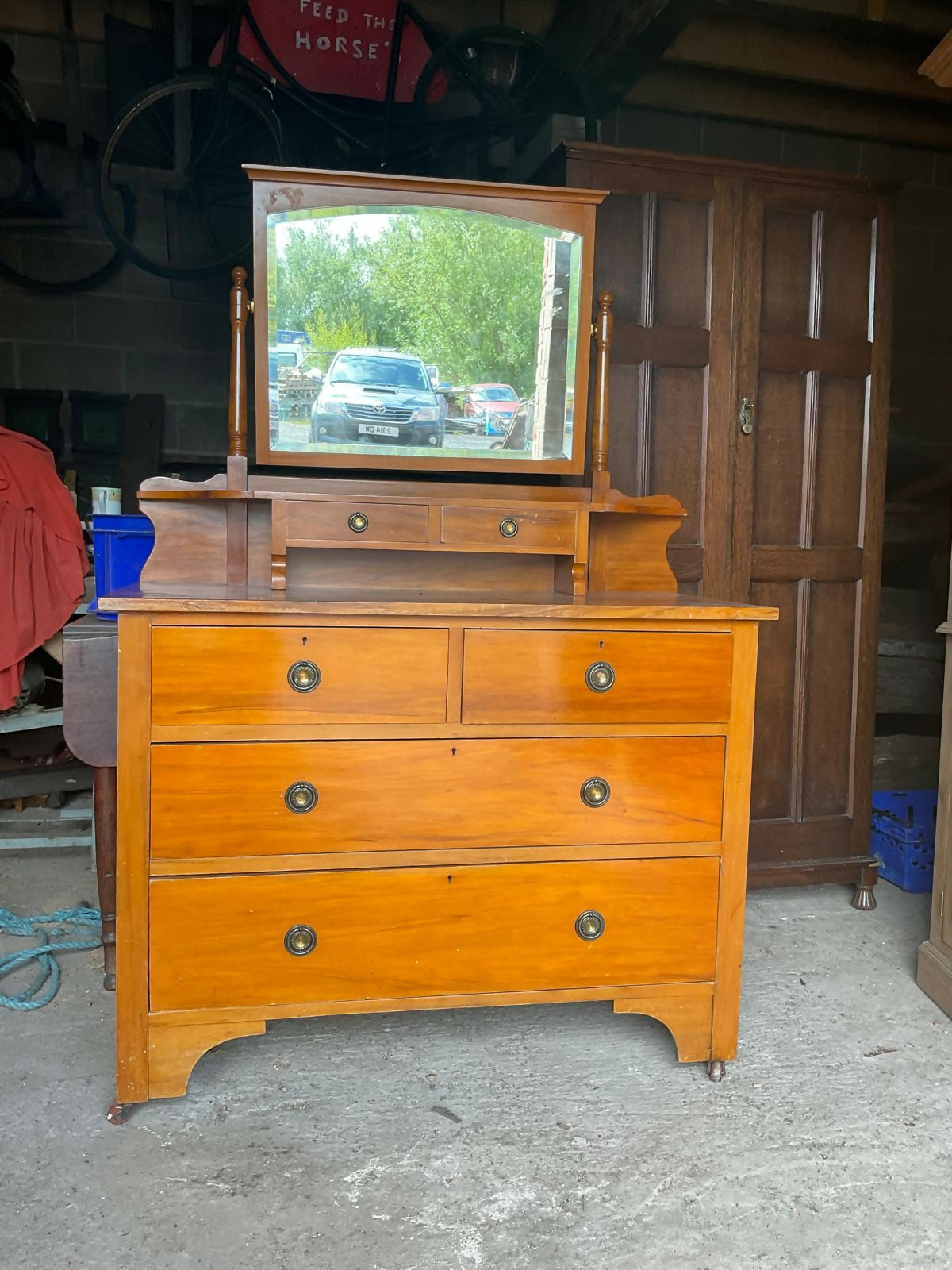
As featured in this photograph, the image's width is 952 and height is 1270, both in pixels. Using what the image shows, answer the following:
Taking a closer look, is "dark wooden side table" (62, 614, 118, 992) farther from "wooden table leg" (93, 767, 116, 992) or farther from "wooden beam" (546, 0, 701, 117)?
"wooden beam" (546, 0, 701, 117)

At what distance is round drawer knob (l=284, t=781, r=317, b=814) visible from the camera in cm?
185

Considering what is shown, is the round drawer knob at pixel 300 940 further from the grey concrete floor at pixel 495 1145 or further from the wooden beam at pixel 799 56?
the wooden beam at pixel 799 56

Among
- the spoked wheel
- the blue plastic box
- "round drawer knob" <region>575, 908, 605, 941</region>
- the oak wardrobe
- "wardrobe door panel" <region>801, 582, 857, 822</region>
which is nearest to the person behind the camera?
"round drawer knob" <region>575, 908, 605, 941</region>

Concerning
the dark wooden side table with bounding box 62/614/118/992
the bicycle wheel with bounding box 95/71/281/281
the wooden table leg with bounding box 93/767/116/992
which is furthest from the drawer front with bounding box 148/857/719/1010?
the bicycle wheel with bounding box 95/71/281/281

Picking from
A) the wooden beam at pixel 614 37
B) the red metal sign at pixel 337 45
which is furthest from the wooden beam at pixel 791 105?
the red metal sign at pixel 337 45

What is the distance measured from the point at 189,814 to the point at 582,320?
1485mm

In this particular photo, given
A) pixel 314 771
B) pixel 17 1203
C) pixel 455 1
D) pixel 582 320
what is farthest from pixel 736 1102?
pixel 455 1

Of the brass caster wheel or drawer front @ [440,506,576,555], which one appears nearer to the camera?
drawer front @ [440,506,576,555]

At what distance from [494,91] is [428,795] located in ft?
10.1

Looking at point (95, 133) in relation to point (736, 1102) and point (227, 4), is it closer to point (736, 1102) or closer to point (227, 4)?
point (227, 4)

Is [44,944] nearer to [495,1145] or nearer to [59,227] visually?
[495,1145]

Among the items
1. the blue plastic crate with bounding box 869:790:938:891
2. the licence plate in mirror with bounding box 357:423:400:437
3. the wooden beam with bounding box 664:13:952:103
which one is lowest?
the blue plastic crate with bounding box 869:790:938:891

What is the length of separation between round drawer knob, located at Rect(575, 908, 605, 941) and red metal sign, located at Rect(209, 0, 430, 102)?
340cm

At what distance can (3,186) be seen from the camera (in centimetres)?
454
